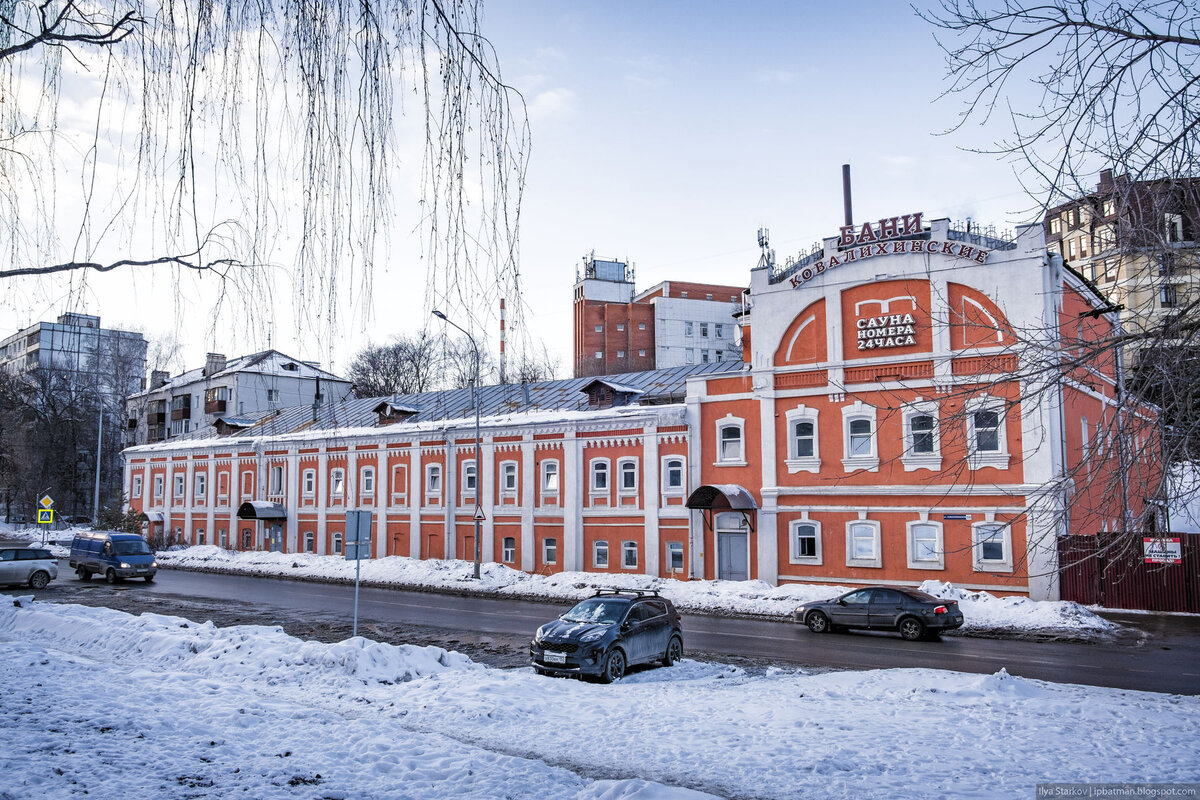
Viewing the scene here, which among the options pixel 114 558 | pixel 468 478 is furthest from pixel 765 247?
pixel 114 558

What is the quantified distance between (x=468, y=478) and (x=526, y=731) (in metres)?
29.7

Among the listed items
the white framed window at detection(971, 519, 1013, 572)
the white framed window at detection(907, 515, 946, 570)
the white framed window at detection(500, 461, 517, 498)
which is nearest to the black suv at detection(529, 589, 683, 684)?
the white framed window at detection(907, 515, 946, 570)

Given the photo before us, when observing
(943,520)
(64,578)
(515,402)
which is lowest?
(64,578)

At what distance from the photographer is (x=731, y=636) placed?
73.0 ft

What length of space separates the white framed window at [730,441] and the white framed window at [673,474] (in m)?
1.69

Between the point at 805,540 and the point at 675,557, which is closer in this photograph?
the point at 805,540

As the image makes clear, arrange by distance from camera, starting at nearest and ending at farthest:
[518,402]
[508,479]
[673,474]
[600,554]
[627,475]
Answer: [673,474] → [627,475] → [600,554] → [508,479] → [518,402]

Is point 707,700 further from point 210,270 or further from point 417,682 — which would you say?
point 210,270

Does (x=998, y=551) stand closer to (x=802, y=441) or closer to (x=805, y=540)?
(x=805, y=540)

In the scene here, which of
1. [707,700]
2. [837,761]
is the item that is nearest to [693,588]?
[707,700]

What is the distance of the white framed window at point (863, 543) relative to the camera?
94.1ft

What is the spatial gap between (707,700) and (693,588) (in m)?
17.5

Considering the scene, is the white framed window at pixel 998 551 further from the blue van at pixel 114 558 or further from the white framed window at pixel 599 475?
the blue van at pixel 114 558

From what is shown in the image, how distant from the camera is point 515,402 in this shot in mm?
42219
